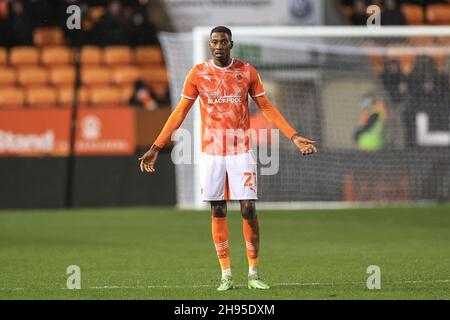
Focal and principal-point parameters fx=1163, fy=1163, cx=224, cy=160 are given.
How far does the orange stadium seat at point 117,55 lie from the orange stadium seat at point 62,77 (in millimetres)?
789

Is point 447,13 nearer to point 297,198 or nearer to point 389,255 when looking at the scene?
point 297,198

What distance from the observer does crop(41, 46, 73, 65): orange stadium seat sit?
24.4 meters

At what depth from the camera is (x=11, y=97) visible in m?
23.1

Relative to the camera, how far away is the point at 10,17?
931 inches

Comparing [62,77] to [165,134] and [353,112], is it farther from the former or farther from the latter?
[165,134]

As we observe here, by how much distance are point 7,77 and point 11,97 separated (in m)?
0.83

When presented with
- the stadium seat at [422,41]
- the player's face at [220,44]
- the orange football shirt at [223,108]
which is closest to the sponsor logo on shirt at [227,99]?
the orange football shirt at [223,108]

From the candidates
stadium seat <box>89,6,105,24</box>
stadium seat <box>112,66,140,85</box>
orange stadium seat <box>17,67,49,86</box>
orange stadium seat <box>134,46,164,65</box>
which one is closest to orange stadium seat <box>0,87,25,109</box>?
orange stadium seat <box>17,67,49,86</box>

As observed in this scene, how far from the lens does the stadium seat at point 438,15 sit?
25.2 metres

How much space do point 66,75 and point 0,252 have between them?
11576 mm

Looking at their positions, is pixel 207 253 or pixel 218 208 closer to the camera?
pixel 218 208

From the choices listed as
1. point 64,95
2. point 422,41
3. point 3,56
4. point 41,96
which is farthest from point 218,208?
point 3,56

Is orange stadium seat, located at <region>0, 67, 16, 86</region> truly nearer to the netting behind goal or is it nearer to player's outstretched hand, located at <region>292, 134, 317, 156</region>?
the netting behind goal

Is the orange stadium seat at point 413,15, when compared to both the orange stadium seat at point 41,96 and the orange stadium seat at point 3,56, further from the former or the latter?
the orange stadium seat at point 3,56
